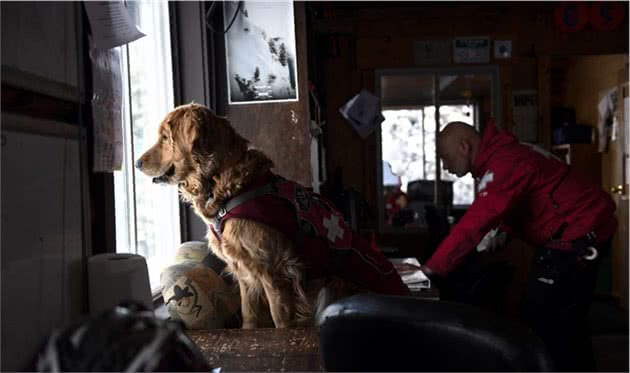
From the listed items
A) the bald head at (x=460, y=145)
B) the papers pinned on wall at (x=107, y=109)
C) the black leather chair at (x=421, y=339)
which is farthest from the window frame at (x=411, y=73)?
the black leather chair at (x=421, y=339)

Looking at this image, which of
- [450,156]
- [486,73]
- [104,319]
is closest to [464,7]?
[486,73]

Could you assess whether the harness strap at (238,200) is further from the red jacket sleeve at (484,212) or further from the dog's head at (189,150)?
the red jacket sleeve at (484,212)

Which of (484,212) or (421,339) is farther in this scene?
(484,212)

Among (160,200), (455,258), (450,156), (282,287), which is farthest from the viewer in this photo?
(450,156)

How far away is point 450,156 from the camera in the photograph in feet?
9.46

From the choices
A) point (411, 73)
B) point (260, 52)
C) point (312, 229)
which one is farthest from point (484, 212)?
point (411, 73)

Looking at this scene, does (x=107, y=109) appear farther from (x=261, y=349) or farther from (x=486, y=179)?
(x=486, y=179)

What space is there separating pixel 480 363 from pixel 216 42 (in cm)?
231

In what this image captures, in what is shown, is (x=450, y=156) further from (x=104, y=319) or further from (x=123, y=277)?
(x=104, y=319)

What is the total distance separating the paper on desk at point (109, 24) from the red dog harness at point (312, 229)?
665 millimetres

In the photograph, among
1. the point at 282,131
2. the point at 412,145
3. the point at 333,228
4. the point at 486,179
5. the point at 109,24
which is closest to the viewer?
the point at 109,24

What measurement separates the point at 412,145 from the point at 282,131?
162 inches

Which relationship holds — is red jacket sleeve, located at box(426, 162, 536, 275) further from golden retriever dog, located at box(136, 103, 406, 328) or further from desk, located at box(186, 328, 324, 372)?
desk, located at box(186, 328, 324, 372)

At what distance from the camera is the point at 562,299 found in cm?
282
